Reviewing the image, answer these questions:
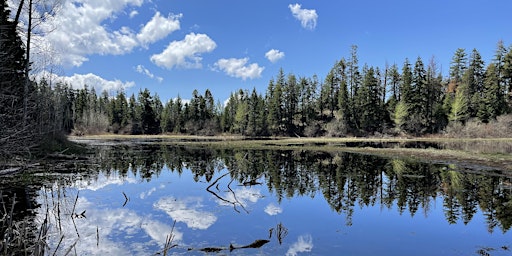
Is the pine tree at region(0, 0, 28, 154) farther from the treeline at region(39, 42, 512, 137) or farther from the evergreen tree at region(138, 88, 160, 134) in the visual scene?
the evergreen tree at region(138, 88, 160, 134)

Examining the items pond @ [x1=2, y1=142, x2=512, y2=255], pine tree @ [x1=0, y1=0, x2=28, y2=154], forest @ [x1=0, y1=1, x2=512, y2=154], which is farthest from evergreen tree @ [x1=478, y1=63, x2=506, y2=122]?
pine tree @ [x1=0, y1=0, x2=28, y2=154]

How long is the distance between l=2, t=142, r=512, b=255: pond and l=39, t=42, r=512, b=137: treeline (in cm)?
4934

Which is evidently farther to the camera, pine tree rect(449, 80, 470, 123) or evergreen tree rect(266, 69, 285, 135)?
evergreen tree rect(266, 69, 285, 135)

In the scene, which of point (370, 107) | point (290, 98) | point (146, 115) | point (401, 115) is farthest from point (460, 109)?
point (146, 115)

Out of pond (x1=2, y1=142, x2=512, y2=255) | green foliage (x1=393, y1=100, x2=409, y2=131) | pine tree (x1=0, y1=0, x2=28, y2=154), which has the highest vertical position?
green foliage (x1=393, y1=100, x2=409, y2=131)

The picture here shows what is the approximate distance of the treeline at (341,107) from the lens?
6619cm

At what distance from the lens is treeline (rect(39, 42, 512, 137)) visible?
6619 cm

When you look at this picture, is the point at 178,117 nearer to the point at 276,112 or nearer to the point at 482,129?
the point at 276,112

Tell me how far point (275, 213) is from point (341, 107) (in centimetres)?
6780

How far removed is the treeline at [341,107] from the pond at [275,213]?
49339 millimetres

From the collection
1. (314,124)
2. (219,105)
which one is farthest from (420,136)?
(219,105)

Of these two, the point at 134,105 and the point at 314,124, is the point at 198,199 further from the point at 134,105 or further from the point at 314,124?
the point at 134,105

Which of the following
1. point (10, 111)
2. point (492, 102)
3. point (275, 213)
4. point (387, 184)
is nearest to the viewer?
point (10, 111)

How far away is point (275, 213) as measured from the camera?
36.6 feet
